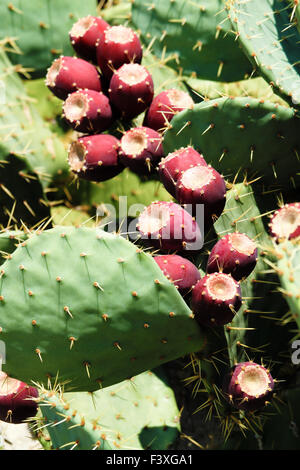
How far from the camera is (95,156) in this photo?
1.87 metres

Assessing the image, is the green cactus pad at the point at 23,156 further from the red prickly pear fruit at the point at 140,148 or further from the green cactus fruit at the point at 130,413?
the green cactus fruit at the point at 130,413

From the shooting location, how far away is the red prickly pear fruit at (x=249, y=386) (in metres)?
1.57

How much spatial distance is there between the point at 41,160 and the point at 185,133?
612mm

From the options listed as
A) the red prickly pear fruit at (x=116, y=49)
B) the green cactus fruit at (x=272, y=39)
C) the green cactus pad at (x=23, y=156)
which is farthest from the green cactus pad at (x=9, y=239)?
the green cactus fruit at (x=272, y=39)

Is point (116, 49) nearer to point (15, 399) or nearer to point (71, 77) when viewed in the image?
point (71, 77)

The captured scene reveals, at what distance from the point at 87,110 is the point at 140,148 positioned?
187mm

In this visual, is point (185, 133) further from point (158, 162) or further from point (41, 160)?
point (41, 160)

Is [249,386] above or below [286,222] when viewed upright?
below

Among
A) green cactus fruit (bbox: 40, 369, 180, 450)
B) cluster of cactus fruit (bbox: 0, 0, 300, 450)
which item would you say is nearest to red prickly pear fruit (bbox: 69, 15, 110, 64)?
cluster of cactus fruit (bbox: 0, 0, 300, 450)

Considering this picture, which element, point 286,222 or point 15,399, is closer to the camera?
point 286,222

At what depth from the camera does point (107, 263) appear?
1.51 metres

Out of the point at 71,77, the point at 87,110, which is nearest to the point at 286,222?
the point at 87,110

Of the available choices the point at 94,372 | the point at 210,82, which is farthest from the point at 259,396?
the point at 210,82

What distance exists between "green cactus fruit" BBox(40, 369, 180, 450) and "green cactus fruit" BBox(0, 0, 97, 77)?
3.64ft
